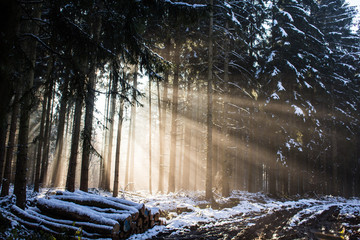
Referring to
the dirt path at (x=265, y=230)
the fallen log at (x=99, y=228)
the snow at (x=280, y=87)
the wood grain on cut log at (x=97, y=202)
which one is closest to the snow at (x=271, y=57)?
the snow at (x=280, y=87)

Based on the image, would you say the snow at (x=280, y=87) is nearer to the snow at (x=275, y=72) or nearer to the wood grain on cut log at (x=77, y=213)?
the snow at (x=275, y=72)

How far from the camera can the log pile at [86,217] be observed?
615 cm

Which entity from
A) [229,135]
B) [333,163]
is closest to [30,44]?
[229,135]

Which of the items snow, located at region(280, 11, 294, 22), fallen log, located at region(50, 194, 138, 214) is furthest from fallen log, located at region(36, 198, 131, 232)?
snow, located at region(280, 11, 294, 22)

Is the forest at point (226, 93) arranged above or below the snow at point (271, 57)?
below

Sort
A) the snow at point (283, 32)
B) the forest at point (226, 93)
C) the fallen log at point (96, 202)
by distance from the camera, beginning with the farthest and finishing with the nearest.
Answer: the snow at point (283, 32) → the forest at point (226, 93) → the fallen log at point (96, 202)

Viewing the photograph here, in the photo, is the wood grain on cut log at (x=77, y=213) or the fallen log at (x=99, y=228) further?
the wood grain on cut log at (x=77, y=213)

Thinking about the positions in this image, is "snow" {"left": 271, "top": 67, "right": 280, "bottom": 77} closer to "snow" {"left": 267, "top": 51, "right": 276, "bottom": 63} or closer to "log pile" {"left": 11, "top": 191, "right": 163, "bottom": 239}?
"snow" {"left": 267, "top": 51, "right": 276, "bottom": 63}

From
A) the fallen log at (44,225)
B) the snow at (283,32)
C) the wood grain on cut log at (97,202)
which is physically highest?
the snow at (283,32)

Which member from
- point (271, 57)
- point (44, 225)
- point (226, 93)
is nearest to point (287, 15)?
point (271, 57)

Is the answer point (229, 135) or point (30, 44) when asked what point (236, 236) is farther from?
point (229, 135)

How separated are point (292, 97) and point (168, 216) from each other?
1580cm

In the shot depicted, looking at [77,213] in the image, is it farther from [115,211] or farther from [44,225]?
[115,211]

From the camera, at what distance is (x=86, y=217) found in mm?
6414
